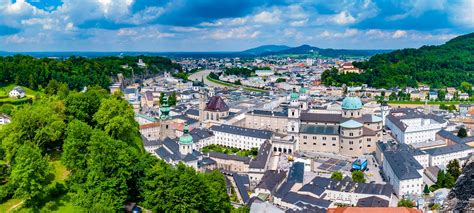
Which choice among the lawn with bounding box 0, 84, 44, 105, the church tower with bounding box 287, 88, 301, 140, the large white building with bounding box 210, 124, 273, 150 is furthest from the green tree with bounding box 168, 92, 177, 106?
the church tower with bounding box 287, 88, 301, 140

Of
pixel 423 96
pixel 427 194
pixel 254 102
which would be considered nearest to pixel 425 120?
pixel 427 194

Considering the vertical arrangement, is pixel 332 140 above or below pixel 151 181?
below

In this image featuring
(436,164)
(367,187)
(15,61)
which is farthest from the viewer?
(15,61)

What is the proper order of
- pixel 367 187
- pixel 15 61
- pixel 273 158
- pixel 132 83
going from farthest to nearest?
pixel 132 83 < pixel 15 61 < pixel 273 158 < pixel 367 187

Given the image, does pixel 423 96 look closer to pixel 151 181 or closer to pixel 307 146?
pixel 307 146

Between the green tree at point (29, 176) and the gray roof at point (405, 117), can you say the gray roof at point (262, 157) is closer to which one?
the gray roof at point (405, 117)

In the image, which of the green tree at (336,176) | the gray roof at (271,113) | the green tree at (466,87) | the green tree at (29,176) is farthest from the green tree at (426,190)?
the green tree at (466,87)

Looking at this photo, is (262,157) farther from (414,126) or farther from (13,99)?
(13,99)

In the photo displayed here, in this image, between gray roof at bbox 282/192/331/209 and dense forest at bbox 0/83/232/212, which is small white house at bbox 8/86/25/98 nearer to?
dense forest at bbox 0/83/232/212
